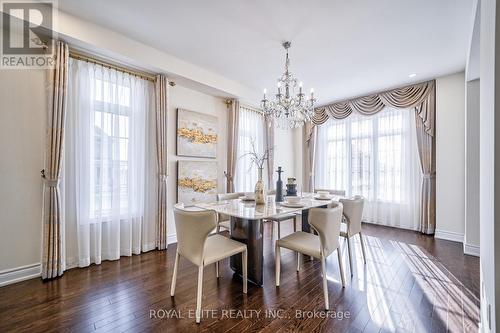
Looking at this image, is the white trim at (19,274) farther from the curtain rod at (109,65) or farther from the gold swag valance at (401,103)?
the gold swag valance at (401,103)

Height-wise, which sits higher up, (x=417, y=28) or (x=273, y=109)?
(x=417, y=28)

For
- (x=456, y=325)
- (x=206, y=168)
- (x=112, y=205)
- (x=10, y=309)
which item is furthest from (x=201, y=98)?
(x=456, y=325)

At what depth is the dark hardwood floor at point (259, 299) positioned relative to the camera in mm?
1658

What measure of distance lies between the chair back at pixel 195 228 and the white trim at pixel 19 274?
1844 millimetres

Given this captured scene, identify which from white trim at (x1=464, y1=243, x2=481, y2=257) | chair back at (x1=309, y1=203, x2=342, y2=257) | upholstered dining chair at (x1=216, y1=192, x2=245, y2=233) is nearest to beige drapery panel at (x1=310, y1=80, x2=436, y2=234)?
white trim at (x1=464, y1=243, x2=481, y2=257)

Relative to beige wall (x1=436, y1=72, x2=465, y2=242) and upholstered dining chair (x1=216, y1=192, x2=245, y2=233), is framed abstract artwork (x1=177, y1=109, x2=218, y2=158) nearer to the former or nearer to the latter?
upholstered dining chair (x1=216, y1=192, x2=245, y2=233)

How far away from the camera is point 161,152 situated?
320 cm

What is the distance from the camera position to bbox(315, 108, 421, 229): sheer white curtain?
4.16 m

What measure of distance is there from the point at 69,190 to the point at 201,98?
240 cm

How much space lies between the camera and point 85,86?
2627 mm

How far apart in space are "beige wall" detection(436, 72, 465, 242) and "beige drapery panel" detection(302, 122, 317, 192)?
7.94 feet

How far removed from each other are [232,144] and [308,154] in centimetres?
234

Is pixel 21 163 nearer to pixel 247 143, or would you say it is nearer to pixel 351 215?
pixel 247 143

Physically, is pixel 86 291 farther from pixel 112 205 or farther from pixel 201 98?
pixel 201 98
